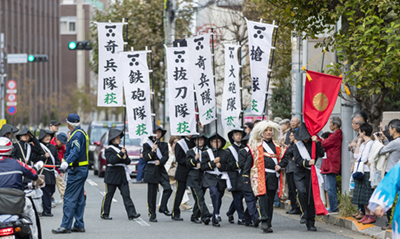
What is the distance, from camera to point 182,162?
38.5 feet

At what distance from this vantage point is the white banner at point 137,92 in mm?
12664

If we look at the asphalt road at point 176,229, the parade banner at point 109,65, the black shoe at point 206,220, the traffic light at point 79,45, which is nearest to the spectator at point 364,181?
the asphalt road at point 176,229

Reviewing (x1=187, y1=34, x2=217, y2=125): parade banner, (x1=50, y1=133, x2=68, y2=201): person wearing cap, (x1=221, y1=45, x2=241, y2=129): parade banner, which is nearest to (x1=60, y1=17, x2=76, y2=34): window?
(x1=50, y1=133, x2=68, y2=201): person wearing cap

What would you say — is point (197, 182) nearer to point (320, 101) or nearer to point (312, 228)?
point (312, 228)

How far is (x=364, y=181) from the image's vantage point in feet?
34.3

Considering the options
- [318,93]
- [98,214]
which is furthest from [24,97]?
[318,93]

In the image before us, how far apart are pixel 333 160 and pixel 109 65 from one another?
17.8 ft

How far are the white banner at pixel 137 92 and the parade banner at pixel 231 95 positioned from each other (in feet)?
5.46

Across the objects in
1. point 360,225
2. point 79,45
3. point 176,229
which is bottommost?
point 176,229

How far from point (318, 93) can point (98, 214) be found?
555 centimetres

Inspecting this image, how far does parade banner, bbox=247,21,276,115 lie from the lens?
12203mm

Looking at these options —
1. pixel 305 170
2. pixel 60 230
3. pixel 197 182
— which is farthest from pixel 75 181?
pixel 305 170

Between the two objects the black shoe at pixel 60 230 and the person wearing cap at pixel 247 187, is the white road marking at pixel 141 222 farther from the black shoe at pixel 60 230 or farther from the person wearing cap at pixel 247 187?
the person wearing cap at pixel 247 187

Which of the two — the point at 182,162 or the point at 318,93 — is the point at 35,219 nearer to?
the point at 182,162
